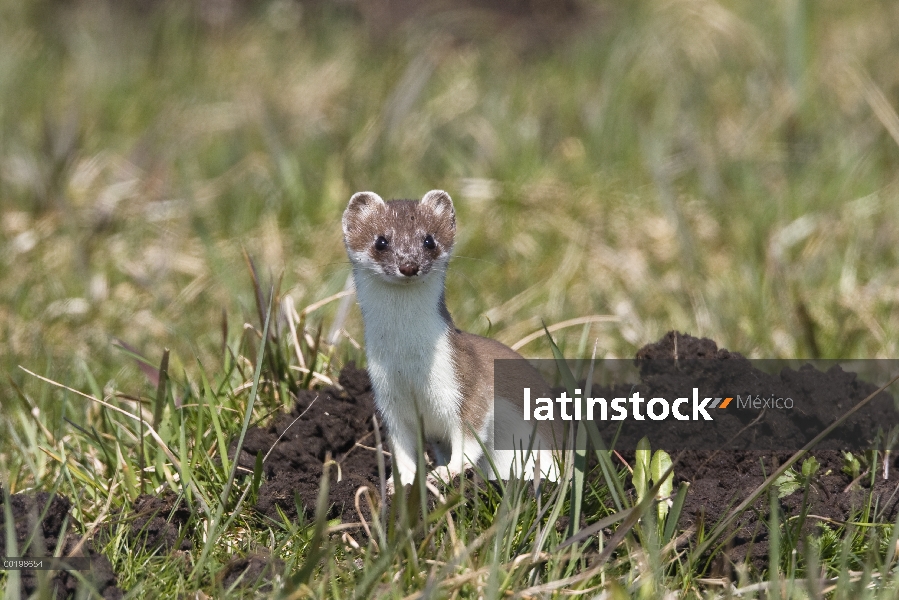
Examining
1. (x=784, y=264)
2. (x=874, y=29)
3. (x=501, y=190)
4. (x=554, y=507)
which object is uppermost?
(x=874, y=29)

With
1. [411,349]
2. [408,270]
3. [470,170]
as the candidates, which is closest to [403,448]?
[411,349]

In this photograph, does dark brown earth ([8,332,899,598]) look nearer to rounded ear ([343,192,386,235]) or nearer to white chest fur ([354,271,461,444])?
white chest fur ([354,271,461,444])

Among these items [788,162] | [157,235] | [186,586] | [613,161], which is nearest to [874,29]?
[788,162]

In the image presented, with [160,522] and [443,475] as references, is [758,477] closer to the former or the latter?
[443,475]

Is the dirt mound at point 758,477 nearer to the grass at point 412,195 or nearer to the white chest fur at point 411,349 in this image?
the grass at point 412,195

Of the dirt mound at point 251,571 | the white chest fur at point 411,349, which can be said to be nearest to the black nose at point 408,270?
the white chest fur at point 411,349

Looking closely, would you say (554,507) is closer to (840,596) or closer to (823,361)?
(840,596)

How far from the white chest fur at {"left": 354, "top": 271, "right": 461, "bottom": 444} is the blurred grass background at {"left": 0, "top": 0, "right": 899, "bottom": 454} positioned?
4.07ft

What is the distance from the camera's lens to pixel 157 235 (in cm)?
758

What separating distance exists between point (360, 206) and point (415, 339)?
0.53 metres

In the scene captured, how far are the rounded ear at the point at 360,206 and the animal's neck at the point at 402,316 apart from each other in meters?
0.24

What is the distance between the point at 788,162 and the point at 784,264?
1554mm

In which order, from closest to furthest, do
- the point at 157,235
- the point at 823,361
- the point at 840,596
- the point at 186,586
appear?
1. the point at 840,596
2. the point at 186,586
3. the point at 823,361
4. the point at 157,235

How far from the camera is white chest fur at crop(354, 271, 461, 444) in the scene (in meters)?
3.78
